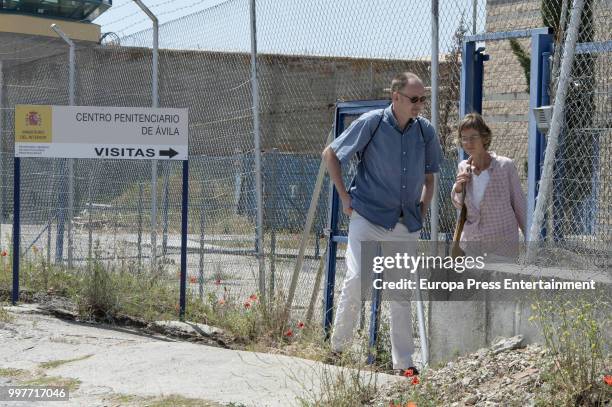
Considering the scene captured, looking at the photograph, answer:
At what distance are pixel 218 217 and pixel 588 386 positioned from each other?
232 inches

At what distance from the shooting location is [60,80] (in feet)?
43.9

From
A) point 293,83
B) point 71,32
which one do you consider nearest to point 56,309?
point 293,83

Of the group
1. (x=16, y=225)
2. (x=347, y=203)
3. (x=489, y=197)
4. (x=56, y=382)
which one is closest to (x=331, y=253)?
(x=347, y=203)

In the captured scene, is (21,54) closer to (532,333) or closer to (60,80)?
(60,80)

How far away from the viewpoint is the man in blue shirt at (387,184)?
7.14 meters

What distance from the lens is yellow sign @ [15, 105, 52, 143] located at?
10077 millimetres

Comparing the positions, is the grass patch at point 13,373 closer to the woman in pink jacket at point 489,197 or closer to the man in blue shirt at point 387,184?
the man in blue shirt at point 387,184

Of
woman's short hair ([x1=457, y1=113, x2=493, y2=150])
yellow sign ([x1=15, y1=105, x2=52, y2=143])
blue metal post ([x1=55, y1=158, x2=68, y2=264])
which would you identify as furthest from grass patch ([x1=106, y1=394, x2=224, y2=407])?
blue metal post ([x1=55, y1=158, x2=68, y2=264])

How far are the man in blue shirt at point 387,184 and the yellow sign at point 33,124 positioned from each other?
3.74 m

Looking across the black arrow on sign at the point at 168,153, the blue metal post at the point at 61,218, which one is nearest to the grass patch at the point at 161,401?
the black arrow on sign at the point at 168,153

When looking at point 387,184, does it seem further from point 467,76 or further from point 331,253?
point 331,253

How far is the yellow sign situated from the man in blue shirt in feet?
12.3

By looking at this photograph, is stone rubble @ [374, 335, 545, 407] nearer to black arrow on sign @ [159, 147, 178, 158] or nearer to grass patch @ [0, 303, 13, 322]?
black arrow on sign @ [159, 147, 178, 158]

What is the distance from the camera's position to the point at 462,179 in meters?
7.11
